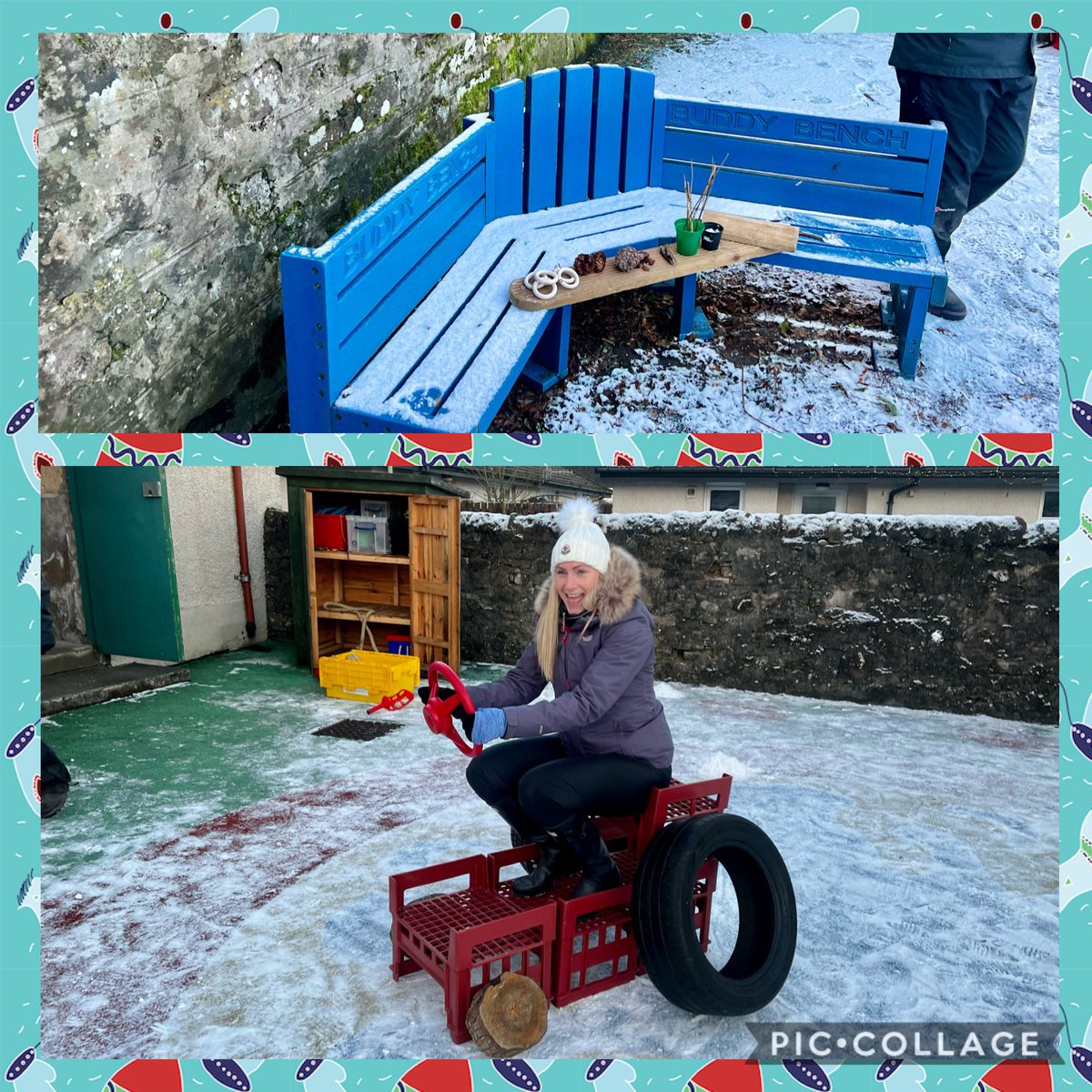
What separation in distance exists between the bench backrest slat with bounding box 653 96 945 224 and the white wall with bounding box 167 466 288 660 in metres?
3.20

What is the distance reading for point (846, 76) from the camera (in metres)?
2.26

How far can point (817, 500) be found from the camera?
554cm

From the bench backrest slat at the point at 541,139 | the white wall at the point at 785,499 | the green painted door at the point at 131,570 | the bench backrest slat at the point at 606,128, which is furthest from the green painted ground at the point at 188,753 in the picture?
the bench backrest slat at the point at 606,128

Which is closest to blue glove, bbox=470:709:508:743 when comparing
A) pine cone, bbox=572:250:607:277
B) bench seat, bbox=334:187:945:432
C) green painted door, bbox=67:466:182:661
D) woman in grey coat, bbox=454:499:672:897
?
woman in grey coat, bbox=454:499:672:897

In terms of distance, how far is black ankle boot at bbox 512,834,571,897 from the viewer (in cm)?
256

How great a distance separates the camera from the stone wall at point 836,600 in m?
5.30

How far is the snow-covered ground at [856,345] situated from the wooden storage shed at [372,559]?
2.93 meters

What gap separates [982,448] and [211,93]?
2.02m

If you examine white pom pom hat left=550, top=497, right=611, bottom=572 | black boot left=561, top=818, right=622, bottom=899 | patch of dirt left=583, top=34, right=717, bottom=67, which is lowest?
black boot left=561, top=818, right=622, bottom=899

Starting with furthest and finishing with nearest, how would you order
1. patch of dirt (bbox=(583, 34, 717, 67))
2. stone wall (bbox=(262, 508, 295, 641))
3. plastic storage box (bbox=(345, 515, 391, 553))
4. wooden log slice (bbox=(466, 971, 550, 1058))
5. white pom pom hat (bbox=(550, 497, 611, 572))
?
stone wall (bbox=(262, 508, 295, 641)), plastic storage box (bbox=(345, 515, 391, 553)), white pom pom hat (bbox=(550, 497, 611, 572)), wooden log slice (bbox=(466, 971, 550, 1058)), patch of dirt (bbox=(583, 34, 717, 67))

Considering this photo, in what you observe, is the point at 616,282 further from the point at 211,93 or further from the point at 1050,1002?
the point at 1050,1002

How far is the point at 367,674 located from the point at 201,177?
3.39 m

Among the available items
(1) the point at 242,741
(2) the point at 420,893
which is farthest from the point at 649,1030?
(1) the point at 242,741

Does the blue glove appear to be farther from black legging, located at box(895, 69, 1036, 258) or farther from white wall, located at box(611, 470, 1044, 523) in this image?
white wall, located at box(611, 470, 1044, 523)
